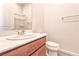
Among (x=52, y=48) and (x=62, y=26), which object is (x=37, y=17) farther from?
(x=52, y=48)

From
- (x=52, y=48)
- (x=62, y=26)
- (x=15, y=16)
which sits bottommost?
(x=52, y=48)

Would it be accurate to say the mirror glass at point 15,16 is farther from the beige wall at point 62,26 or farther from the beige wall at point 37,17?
the beige wall at point 62,26

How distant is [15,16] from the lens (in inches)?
74.9

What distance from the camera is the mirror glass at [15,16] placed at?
1.64m

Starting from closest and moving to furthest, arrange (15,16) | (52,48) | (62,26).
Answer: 1. (15,16)
2. (52,48)
3. (62,26)

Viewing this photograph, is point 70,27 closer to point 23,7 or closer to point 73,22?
point 73,22

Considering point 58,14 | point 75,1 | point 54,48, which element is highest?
point 75,1

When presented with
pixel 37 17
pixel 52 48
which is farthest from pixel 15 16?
pixel 52 48

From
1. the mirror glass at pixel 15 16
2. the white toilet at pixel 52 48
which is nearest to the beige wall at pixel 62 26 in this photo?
the white toilet at pixel 52 48

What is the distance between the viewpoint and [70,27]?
2406mm

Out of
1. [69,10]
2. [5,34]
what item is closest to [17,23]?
[5,34]

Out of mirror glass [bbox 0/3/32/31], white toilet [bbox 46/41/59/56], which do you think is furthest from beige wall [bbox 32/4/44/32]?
white toilet [bbox 46/41/59/56]

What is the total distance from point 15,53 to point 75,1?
1.97 m

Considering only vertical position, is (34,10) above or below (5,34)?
above
